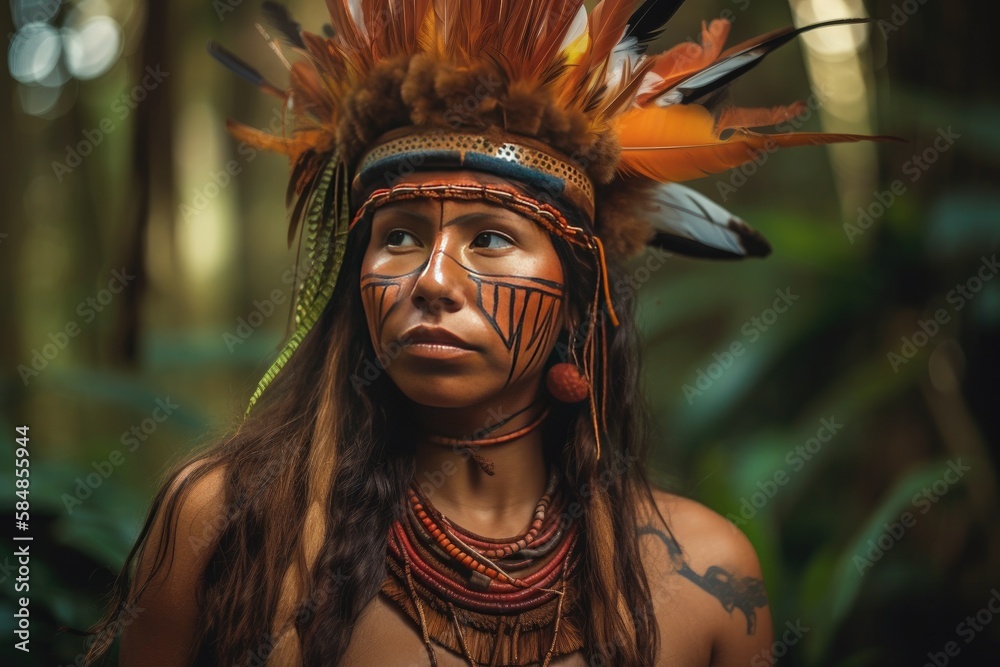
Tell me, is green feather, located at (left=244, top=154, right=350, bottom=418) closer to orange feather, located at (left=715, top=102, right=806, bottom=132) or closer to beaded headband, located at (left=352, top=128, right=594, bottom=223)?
beaded headband, located at (left=352, top=128, right=594, bottom=223)

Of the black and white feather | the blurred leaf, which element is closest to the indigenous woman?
the black and white feather

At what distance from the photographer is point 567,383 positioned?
62.4 inches

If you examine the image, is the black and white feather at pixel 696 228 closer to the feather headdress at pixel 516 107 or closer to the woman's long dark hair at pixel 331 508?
the feather headdress at pixel 516 107

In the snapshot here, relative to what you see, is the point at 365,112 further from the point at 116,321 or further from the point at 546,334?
the point at 116,321

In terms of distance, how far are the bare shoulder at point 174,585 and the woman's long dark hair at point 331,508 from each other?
1 centimetres

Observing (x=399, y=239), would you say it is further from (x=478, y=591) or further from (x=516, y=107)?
(x=478, y=591)

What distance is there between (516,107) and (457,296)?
356mm

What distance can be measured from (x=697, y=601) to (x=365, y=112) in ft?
3.67

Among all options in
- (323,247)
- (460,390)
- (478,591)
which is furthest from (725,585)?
(323,247)

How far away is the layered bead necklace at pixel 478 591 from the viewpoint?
4.83 feet

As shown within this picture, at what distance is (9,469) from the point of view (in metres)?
2.33

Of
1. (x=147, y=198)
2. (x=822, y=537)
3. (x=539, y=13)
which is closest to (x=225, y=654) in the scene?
(x=539, y=13)

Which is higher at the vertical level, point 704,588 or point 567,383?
point 567,383

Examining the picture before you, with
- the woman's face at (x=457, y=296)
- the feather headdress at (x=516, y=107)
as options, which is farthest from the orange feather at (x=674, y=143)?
the woman's face at (x=457, y=296)
